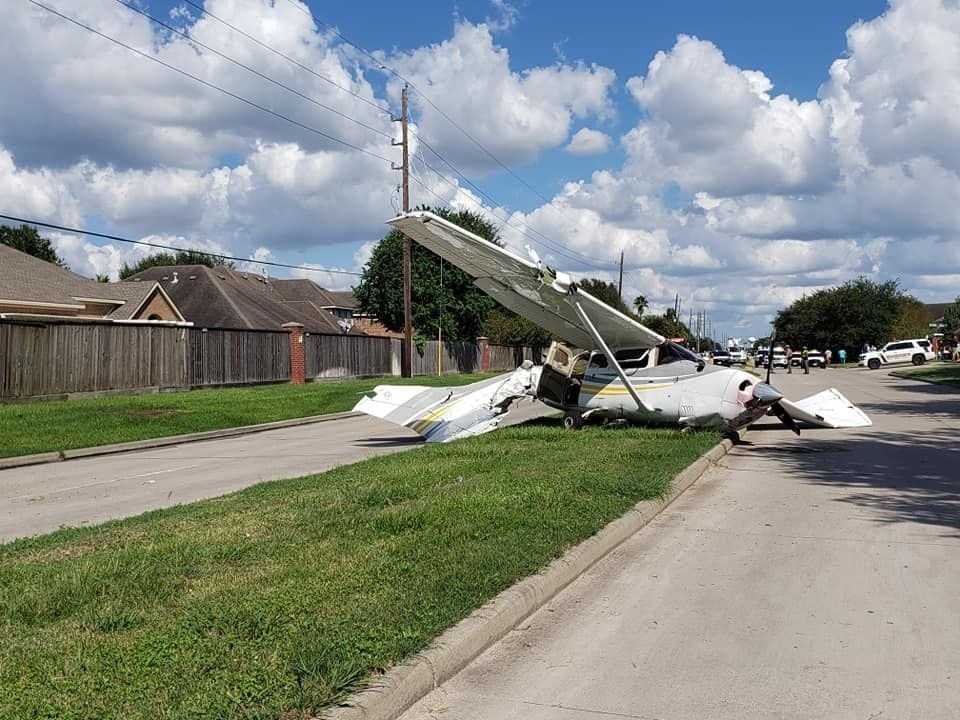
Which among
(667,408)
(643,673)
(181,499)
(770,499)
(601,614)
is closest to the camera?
(643,673)

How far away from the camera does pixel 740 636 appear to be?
5.56 m

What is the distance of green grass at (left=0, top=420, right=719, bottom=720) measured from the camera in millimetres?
4164

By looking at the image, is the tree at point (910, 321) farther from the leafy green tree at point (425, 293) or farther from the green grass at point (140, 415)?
the green grass at point (140, 415)

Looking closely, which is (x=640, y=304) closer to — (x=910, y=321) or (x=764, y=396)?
(x=910, y=321)

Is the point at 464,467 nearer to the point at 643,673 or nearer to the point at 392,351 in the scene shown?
the point at 643,673

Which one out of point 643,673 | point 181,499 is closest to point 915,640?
point 643,673

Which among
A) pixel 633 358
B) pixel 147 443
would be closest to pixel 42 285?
pixel 147 443

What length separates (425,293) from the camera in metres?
51.8

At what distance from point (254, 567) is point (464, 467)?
5.24m

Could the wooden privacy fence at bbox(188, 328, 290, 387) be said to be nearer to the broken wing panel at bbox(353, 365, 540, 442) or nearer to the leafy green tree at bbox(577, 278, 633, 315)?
the broken wing panel at bbox(353, 365, 540, 442)

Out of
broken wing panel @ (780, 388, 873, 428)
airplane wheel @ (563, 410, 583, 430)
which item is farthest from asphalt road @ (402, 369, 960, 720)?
airplane wheel @ (563, 410, 583, 430)

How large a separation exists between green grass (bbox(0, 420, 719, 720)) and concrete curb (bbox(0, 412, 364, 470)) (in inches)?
316

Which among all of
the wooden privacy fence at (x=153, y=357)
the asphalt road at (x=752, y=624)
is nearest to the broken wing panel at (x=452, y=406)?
the wooden privacy fence at (x=153, y=357)

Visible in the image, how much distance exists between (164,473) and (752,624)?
414 inches
